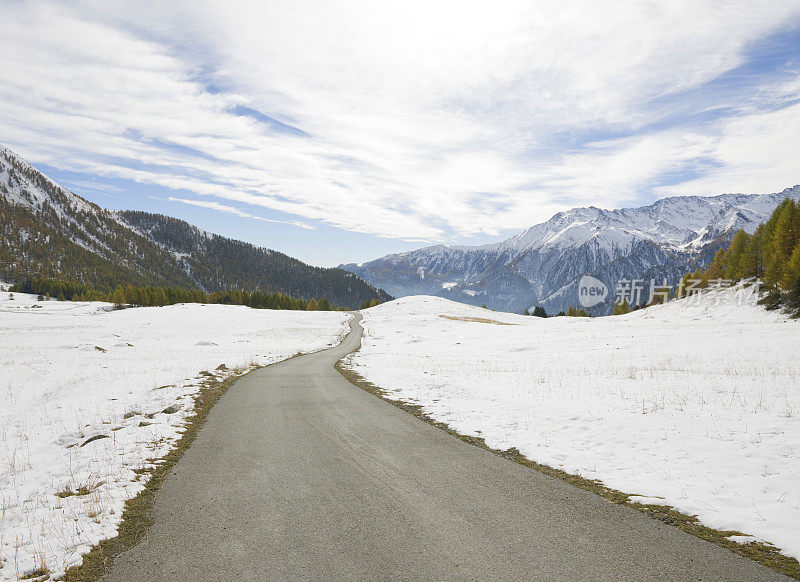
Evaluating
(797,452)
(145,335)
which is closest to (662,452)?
(797,452)

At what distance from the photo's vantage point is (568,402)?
1282 cm

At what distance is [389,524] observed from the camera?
5.69 meters

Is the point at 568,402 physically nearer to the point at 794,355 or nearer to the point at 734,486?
the point at 734,486

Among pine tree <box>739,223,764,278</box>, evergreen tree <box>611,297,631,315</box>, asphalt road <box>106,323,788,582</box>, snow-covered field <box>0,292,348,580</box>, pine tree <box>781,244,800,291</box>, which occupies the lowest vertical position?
snow-covered field <box>0,292,348,580</box>

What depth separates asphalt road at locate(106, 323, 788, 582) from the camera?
15.2 feet

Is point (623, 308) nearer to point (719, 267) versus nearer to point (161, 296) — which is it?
point (719, 267)

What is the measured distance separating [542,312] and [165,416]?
11848 cm

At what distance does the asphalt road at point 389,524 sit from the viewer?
183 inches

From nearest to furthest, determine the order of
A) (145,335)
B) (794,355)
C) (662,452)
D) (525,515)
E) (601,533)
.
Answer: (601,533)
(525,515)
(662,452)
(794,355)
(145,335)

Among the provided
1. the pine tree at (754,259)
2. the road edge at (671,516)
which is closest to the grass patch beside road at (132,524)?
the road edge at (671,516)

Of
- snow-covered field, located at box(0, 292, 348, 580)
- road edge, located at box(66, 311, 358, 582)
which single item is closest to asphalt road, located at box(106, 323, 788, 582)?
road edge, located at box(66, 311, 358, 582)

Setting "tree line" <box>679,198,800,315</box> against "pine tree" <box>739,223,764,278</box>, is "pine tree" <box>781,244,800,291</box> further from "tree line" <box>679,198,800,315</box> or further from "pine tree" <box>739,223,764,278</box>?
"pine tree" <box>739,223,764,278</box>

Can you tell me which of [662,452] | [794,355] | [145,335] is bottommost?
[145,335]

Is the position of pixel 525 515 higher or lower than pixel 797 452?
lower
